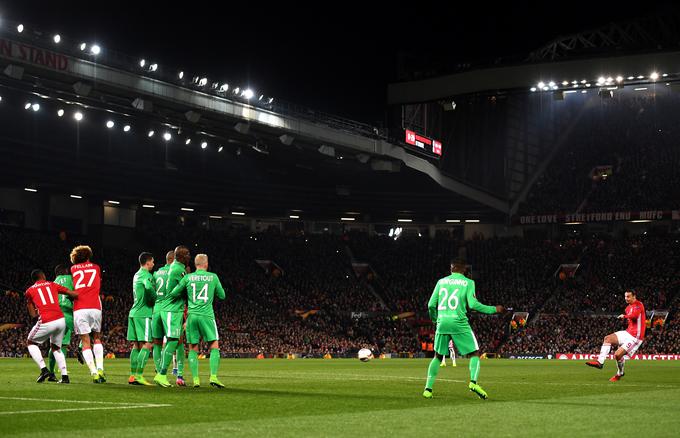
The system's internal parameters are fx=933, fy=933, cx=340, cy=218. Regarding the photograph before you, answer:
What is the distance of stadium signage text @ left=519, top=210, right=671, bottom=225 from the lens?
76.4 metres

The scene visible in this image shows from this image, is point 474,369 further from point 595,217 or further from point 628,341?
point 595,217

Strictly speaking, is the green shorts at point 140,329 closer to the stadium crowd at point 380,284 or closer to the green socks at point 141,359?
the green socks at point 141,359

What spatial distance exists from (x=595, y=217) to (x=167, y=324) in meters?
66.0

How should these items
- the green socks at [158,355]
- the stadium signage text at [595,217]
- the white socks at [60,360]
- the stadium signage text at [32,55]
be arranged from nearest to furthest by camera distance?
1. the white socks at [60,360]
2. the green socks at [158,355]
3. the stadium signage text at [32,55]
4. the stadium signage text at [595,217]

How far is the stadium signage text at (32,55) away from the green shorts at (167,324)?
27883mm

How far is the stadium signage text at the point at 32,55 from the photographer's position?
1649 inches

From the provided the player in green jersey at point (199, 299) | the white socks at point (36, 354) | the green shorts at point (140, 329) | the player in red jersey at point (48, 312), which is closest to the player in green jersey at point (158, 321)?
the green shorts at point (140, 329)

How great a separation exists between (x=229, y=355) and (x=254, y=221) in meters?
28.1

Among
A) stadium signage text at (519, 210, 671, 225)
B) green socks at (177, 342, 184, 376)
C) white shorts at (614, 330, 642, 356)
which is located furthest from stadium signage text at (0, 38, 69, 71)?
stadium signage text at (519, 210, 671, 225)

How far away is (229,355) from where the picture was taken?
5900 centimetres

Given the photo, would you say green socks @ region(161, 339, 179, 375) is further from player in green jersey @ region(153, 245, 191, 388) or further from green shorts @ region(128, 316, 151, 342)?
green shorts @ region(128, 316, 151, 342)

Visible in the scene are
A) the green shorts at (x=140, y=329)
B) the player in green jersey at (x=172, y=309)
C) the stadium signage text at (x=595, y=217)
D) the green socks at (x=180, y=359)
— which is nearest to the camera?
the player in green jersey at (x=172, y=309)

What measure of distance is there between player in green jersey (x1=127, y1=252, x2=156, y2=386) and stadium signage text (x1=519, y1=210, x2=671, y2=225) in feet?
211

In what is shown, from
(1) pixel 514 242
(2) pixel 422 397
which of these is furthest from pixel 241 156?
(2) pixel 422 397
